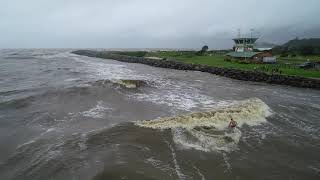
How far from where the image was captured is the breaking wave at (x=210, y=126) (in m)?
16.1

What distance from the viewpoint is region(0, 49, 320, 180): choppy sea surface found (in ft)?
42.7

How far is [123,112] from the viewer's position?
76.5 feet

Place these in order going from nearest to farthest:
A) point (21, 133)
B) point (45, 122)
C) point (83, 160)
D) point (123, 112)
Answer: point (83, 160)
point (21, 133)
point (45, 122)
point (123, 112)

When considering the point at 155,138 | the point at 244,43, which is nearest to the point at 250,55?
the point at 244,43

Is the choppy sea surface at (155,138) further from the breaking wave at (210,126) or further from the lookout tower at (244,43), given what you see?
the lookout tower at (244,43)

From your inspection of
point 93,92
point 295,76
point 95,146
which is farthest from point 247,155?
point 295,76

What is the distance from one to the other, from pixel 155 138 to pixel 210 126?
432 cm

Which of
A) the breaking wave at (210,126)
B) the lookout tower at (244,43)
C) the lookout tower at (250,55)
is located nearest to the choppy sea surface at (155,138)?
the breaking wave at (210,126)

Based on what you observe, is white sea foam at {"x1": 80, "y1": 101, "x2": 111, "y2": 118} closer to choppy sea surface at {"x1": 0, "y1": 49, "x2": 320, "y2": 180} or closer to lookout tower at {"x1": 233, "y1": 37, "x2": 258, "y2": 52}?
choppy sea surface at {"x1": 0, "y1": 49, "x2": 320, "y2": 180}

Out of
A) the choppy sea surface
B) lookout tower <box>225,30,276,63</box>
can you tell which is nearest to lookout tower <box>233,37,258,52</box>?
lookout tower <box>225,30,276,63</box>

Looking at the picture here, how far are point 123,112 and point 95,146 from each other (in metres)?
7.85

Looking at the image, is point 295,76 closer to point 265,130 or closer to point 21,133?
point 265,130

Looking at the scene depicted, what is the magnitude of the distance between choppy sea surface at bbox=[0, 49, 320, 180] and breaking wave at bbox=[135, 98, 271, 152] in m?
0.06

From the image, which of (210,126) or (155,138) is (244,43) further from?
(155,138)
